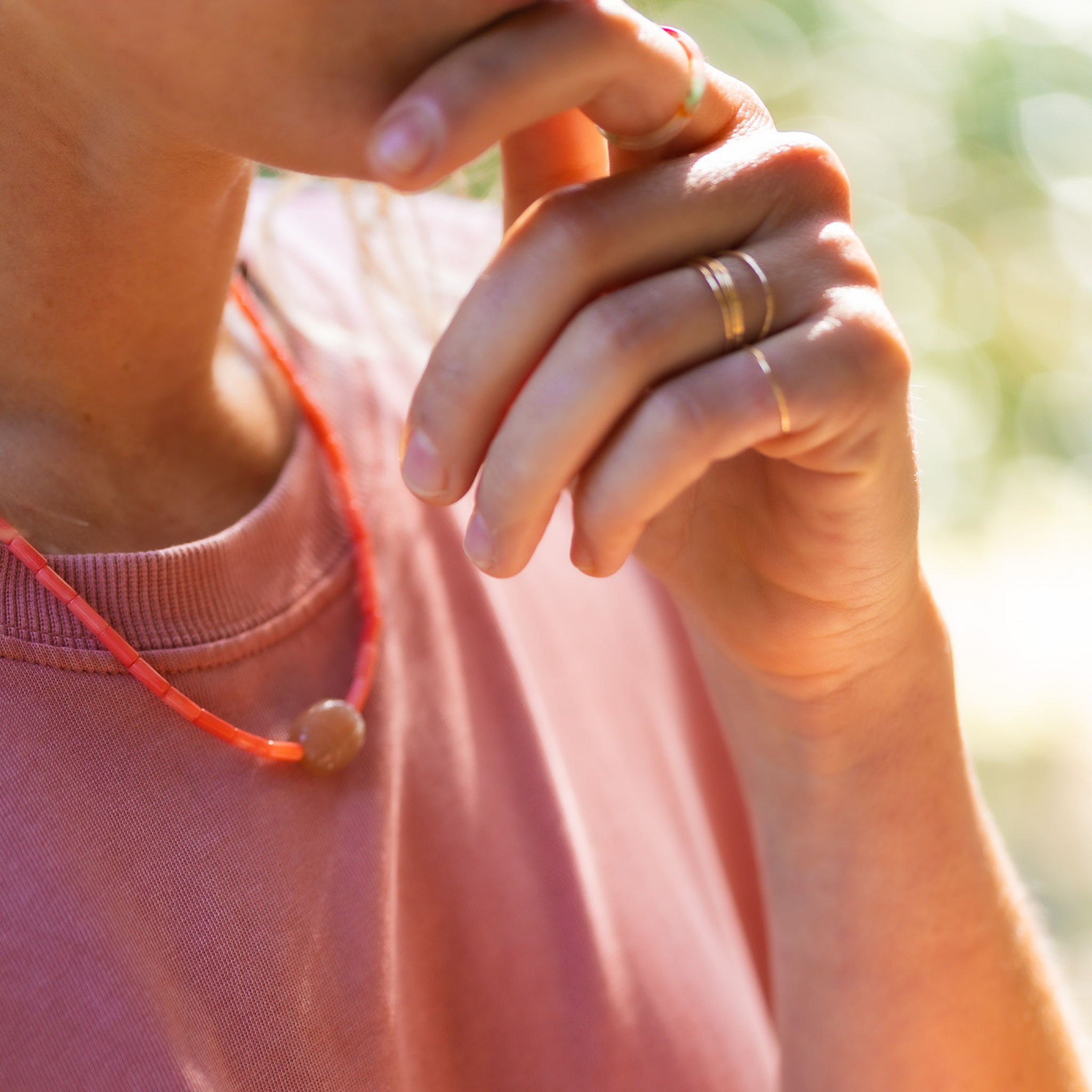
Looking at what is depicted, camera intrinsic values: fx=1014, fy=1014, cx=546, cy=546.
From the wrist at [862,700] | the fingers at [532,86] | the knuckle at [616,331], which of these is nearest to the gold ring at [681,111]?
the fingers at [532,86]

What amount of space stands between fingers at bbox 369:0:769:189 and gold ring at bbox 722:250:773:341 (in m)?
0.10

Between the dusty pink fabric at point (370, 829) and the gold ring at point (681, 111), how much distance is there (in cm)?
39

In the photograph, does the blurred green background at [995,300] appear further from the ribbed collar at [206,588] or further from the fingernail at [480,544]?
the fingernail at [480,544]

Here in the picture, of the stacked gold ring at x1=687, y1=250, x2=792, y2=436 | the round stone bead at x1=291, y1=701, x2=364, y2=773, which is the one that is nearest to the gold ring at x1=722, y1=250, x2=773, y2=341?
the stacked gold ring at x1=687, y1=250, x2=792, y2=436

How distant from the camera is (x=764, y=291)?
544 mm

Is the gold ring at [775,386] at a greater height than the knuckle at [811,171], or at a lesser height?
lesser

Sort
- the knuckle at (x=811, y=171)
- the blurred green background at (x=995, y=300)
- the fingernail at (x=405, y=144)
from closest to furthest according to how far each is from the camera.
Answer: the fingernail at (x=405, y=144), the knuckle at (x=811, y=171), the blurred green background at (x=995, y=300)

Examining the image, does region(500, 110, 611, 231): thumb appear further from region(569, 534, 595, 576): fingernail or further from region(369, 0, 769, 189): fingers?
region(569, 534, 595, 576): fingernail

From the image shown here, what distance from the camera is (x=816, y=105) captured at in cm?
223

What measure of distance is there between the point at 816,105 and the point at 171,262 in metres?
1.90

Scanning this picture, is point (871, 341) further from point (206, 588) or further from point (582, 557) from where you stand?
point (206, 588)

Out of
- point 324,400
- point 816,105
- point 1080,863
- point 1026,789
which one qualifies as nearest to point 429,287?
point 324,400

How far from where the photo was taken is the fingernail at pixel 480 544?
1.76 ft

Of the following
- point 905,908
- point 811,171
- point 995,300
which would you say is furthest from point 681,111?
point 995,300
